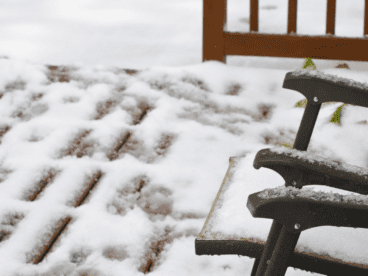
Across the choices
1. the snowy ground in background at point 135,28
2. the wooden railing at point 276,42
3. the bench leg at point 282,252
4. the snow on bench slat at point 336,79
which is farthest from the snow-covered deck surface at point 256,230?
the snowy ground in background at point 135,28

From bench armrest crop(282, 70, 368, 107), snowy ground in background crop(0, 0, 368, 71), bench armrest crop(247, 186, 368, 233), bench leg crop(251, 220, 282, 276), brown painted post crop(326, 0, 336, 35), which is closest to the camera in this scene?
bench armrest crop(247, 186, 368, 233)

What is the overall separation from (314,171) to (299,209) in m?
0.09

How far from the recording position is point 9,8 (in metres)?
4.54

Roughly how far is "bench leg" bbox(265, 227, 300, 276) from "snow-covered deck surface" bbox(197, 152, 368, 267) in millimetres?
147

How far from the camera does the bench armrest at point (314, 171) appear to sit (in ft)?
2.31

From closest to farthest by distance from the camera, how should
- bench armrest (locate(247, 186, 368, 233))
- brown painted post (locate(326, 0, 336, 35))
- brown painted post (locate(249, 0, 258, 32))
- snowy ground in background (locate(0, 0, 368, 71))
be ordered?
bench armrest (locate(247, 186, 368, 233)) → brown painted post (locate(326, 0, 336, 35)) → brown painted post (locate(249, 0, 258, 32)) → snowy ground in background (locate(0, 0, 368, 71))

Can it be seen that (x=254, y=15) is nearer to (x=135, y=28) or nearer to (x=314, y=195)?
(x=135, y=28)

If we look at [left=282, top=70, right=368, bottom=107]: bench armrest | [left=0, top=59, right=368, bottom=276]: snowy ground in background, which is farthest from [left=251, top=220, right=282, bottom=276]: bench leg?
[left=0, top=59, right=368, bottom=276]: snowy ground in background

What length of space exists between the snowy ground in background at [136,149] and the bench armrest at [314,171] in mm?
612

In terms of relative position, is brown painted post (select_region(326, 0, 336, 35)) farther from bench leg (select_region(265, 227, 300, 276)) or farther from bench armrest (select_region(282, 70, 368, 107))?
bench leg (select_region(265, 227, 300, 276))

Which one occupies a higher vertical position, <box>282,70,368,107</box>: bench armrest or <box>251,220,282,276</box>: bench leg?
<box>282,70,368,107</box>: bench armrest

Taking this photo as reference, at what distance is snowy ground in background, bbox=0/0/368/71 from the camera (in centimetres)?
310

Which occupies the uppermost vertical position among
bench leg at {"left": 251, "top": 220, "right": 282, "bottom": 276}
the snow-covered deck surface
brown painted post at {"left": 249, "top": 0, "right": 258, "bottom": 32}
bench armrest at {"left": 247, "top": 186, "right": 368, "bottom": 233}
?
brown painted post at {"left": 249, "top": 0, "right": 258, "bottom": 32}

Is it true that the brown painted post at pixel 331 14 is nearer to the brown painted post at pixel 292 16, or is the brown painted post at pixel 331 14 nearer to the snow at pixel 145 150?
the brown painted post at pixel 292 16
